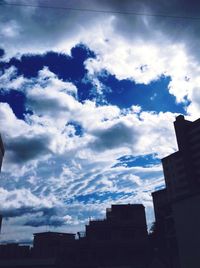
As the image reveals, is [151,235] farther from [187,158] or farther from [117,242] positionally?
[187,158]

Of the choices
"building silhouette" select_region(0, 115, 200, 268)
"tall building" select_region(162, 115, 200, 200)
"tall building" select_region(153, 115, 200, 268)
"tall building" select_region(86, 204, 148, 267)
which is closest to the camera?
"tall building" select_region(153, 115, 200, 268)

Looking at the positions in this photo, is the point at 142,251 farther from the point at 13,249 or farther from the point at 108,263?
the point at 13,249

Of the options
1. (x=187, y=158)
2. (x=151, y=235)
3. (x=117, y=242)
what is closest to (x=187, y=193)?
(x=187, y=158)

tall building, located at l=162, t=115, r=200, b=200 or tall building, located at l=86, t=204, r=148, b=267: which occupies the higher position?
tall building, located at l=162, t=115, r=200, b=200

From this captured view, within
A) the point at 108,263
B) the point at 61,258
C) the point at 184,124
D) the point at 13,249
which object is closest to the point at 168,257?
the point at 108,263

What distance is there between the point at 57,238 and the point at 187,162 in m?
40.1

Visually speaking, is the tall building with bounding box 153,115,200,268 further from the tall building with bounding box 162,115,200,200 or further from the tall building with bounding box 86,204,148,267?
the tall building with bounding box 86,204,148,267

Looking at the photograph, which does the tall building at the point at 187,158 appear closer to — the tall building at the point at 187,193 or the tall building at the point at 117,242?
the tall building at the point at 187,193

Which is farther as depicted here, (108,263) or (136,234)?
(136,234)

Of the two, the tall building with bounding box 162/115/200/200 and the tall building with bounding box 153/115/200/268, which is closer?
the tall building with bounding box 153/115/200/268

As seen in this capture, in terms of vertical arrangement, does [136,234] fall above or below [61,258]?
above

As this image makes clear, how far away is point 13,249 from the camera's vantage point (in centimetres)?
6850

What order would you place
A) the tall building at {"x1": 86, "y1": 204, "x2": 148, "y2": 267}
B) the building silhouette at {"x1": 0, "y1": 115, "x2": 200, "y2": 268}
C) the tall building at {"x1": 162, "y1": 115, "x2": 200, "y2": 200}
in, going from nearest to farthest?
the building silhouette at {"x1": 0, "y1": 115, "x2": 200, "y2": 268} < the tall building at {"x1": 162, "y1": 115, "x2": 200, "y2": 200} < the tall building at {"x1": 86, "y1": 204, "x2": 148, "y2": 267}

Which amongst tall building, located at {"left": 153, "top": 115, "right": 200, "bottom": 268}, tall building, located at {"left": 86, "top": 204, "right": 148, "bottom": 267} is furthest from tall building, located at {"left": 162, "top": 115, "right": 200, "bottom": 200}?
tall building, located at {"left": 86, "top": 204, "right": 148, "bottom": 267}
